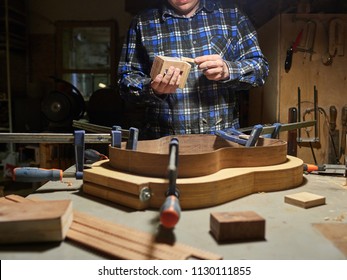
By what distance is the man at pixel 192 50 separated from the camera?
1895 millimetres

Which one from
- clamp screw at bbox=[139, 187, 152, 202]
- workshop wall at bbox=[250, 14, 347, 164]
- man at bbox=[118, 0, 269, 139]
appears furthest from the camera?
workshop wall at bbox=[250, 14, 347, 164]

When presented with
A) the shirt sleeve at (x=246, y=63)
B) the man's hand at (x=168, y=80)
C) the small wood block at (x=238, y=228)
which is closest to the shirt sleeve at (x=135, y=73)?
the man's hand at (x=168, y=80)

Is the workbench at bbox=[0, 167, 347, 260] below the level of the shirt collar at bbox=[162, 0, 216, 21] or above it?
below

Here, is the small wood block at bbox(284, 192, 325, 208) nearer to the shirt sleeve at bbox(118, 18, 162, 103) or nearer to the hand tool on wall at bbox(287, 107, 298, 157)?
the shirt sleeve at bbox(118, 18, 162, 103)

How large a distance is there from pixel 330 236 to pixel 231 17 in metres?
1.45

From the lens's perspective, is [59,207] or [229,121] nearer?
[59,207]

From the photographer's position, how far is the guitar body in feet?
3.46

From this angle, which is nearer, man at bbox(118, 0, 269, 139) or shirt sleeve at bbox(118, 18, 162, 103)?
shirt sleeve at bbox(118, 18, 162, 103)

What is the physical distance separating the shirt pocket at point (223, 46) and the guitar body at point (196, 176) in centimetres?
73

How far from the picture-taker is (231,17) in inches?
77.4

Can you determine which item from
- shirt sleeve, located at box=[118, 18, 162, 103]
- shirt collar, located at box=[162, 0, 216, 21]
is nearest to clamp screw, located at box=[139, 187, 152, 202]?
shirt sleeve, located at box=[118, 18, 162, 103]
